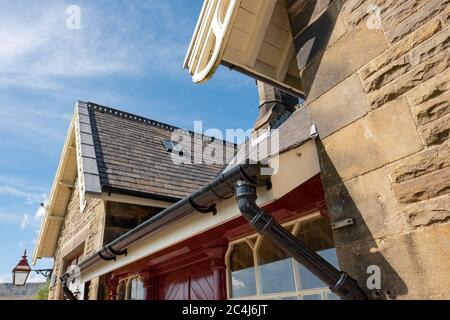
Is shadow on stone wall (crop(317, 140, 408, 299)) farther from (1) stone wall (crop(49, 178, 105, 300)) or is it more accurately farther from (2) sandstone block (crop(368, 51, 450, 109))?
(1) stone wall (crop(49, 178, 105, 300))

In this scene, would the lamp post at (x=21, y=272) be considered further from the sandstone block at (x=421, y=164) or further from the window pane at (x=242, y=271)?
the sandstone block at (x=421, y=164)

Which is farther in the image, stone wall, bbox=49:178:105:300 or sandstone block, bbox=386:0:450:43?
stone wall, bbox=49:178:105:300

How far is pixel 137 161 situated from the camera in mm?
7289

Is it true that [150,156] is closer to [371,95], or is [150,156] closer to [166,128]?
[166,128]

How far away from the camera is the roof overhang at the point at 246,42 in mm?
2900

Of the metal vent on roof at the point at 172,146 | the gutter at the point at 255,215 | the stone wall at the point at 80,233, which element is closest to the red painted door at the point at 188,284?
the stone wall at the point at 80,233

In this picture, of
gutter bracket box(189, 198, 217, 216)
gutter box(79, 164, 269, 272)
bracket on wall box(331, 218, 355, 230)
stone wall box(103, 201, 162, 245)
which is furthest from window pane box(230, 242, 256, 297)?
stone wall box(103, 201, 162, 245)

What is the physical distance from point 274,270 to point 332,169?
65.2 inches

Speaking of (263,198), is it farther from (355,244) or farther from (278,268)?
(278,268)

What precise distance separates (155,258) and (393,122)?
3944mm

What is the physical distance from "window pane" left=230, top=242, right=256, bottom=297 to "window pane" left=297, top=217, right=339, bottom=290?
79 cm

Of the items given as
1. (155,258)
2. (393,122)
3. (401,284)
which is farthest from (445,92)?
(155,258)

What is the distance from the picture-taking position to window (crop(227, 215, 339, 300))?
2873 millimetres

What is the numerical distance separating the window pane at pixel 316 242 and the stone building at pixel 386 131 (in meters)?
0.85
